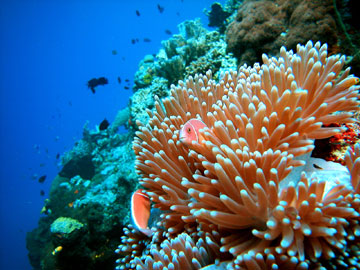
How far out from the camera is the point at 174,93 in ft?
10.8

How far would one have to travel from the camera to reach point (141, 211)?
115 inches

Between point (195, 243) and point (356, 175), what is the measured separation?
1604 mm

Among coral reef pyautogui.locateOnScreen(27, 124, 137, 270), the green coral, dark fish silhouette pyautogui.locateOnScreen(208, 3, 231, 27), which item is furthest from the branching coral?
dark fish silhouette pyautogui.locateOnScreen(208, 3, 231, 27)

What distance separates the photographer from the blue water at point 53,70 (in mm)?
71500

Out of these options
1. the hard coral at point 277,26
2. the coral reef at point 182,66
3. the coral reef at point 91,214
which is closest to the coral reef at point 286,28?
the hard coral at point 277,26

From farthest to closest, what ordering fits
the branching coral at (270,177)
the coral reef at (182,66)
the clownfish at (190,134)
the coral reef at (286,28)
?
the coral reef at (182,66) → the coral reef at (286,28) → the clownfish at (190,134) → the branching coral at (270,177)

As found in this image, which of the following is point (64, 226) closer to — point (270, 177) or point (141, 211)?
point (141, 211)

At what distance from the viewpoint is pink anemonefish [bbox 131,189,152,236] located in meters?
2.76

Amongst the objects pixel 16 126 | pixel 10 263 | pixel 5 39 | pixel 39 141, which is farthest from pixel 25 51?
pixel 10 263

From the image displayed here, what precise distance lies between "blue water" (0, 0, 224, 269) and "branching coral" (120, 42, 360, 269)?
68.6 metres

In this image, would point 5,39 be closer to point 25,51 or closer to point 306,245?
point 25,51

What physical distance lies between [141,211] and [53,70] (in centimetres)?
12803

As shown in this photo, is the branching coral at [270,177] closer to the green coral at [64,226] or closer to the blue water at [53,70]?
the green coral at [64,226]

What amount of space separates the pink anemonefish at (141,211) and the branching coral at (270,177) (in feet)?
1.25
